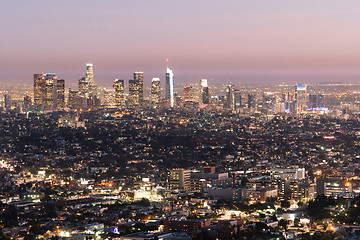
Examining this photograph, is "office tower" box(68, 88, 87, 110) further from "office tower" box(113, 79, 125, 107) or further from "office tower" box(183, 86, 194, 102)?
"office tower" box(183, 86, 194, 102)

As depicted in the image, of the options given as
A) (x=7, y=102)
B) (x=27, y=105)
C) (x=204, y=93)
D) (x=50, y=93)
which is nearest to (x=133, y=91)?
(x=204, y=93)

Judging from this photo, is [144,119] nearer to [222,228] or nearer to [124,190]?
[124,190]

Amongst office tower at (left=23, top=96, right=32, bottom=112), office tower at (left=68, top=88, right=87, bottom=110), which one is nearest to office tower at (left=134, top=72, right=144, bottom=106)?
office tower at (left=68, top=88, right=87, bottom=110)

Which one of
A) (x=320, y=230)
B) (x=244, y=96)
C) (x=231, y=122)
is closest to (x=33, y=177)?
(x=320, y=230)

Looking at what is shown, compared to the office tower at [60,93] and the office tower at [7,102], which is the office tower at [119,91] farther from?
the office tower at [7,102]

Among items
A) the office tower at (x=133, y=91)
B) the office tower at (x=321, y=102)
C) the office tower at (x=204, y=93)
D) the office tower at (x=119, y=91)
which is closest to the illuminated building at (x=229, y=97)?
the office tower at (x=204, y=93)

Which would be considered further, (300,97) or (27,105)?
(300,97)

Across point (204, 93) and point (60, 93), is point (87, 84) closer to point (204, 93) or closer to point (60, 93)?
point (60, 93)
